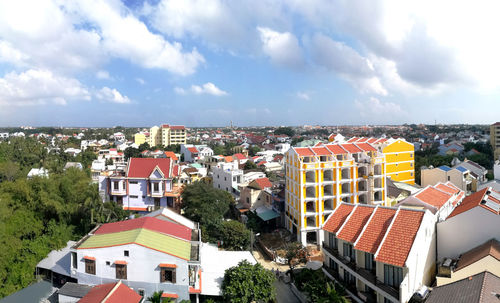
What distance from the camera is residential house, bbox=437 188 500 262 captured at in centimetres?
1528

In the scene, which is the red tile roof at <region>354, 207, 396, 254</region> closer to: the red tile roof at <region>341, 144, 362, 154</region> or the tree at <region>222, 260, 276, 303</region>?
the tree at <region>222, 260, 276, 303</region>

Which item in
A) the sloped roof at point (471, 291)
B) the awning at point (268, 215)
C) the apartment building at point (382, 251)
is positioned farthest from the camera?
the awning at point (268, 215)

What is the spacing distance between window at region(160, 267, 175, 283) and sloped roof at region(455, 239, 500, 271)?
13.8 meters

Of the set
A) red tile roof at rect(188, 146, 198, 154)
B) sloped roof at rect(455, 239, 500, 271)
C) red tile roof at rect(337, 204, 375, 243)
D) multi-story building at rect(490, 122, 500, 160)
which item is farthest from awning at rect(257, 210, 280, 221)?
multi-story building at rect(490, 122, 500, 160)

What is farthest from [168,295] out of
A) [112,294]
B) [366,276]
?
[366,276]

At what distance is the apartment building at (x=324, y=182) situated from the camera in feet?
88.4

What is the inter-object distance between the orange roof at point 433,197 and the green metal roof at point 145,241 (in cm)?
1583

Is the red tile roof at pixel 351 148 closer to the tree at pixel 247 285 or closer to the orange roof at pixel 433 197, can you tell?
the orange roof at pixel 433 197

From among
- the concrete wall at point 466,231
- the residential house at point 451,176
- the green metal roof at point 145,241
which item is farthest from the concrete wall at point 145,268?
the residential house at point 451,176

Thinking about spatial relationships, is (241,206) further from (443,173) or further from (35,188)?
(443,173)

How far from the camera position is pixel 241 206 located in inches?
1345

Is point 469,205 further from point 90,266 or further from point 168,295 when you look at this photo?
point 90,266

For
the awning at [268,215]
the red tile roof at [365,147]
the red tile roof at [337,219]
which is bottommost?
the awning at [268,215]

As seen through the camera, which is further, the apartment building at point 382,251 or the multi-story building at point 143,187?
the multi-story building at point 143,187
